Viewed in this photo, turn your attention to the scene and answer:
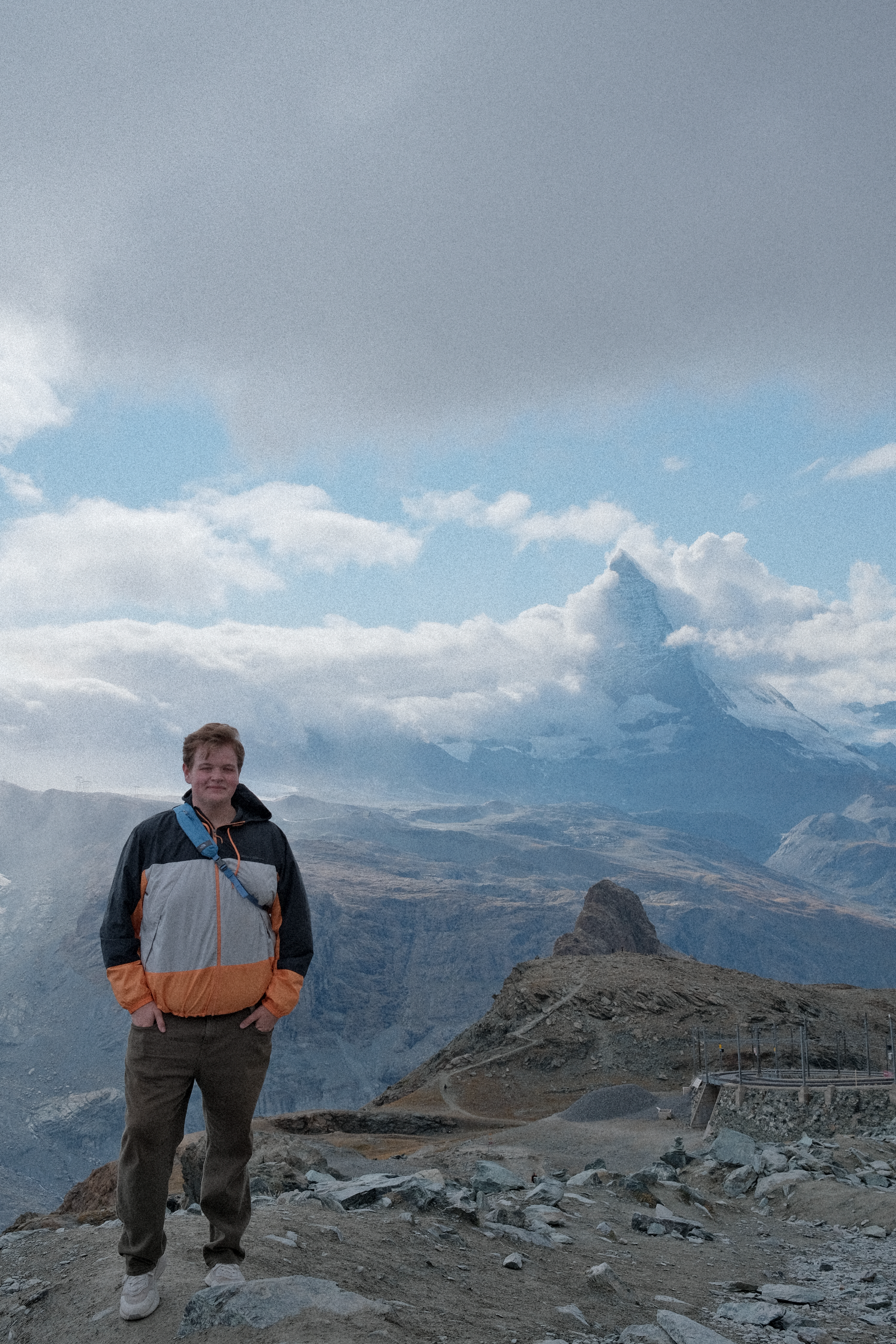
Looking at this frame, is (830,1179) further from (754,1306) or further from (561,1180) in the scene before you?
(754,1306)

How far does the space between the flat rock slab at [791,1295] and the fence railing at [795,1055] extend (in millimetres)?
17835

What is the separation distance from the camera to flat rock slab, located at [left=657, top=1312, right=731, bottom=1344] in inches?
255

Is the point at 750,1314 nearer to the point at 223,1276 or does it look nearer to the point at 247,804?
the point at 223,1276

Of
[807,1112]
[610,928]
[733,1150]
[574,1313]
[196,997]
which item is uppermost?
[196,997]

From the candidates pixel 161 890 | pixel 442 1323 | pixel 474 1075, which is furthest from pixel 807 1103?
pixel 474 1075

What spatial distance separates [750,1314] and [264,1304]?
4.13 m

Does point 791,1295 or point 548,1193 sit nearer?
point 791,1295

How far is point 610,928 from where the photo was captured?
119m

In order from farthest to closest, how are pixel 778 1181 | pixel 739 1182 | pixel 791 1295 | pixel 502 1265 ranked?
pixel 739 1182 < pixel 778 1181 < pixel 791 1295 < pixel 502 1265

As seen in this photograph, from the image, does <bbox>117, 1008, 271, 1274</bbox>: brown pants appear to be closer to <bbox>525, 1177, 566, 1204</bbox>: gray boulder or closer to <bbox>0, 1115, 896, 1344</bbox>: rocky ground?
<bbox>0, 1115, 896, 1344</bbox>: rocky ground

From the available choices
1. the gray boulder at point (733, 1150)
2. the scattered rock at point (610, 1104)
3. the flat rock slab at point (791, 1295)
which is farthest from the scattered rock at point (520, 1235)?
the scattered rock at point (610, 1104)

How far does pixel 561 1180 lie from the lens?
54.8ft

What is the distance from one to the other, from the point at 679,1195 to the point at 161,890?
11823 mm

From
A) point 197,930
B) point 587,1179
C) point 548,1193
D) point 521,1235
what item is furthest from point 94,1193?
point 197,930
